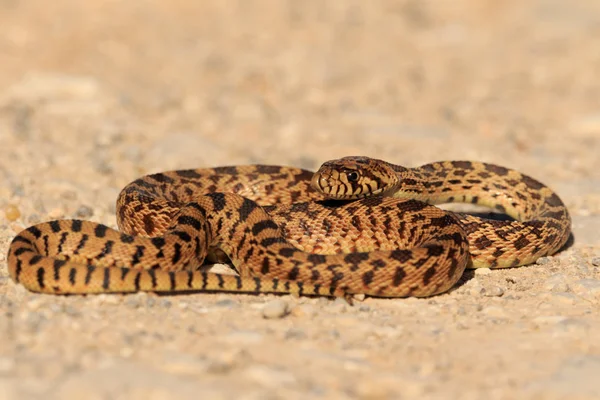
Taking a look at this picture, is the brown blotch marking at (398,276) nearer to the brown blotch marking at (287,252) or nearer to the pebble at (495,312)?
the pebble at (495,312)

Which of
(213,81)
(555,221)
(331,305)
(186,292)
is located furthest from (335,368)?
(213,81)

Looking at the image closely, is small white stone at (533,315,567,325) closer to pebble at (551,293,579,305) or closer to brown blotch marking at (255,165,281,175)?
pebble at (551,293,579,305)

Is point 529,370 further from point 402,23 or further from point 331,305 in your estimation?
point 402,23

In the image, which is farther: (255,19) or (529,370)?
(255,19)

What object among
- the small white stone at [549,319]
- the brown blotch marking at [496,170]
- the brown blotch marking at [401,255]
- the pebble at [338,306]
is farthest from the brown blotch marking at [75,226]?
the brown blotch marking at [496,170]

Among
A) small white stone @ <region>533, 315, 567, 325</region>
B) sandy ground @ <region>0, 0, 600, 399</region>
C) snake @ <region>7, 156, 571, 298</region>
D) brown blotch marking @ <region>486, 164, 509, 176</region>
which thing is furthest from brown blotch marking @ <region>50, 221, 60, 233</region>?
brown blotch marking @ <region>486, 164, 509, 176</region>

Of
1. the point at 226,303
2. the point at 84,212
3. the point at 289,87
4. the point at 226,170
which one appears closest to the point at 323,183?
the point at 226,303
